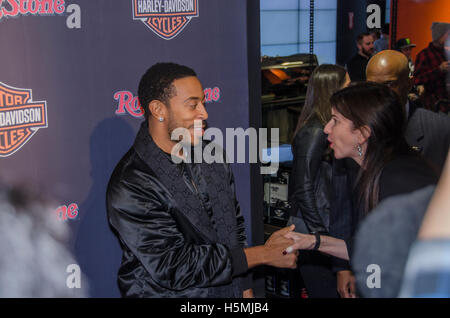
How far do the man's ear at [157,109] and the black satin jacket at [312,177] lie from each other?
0.96 m

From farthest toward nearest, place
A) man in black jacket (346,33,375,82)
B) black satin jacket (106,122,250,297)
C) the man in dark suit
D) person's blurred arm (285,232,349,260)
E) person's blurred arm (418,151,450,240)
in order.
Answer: man in black jacket (346,33,375,82) → the man in dark suit → person's blurred arm (285,232,349,260) → black satin jacket (106,122,250,297) → person's blurred arm (418,151,450,240)

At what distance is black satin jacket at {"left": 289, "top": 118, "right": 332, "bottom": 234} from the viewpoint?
279cm

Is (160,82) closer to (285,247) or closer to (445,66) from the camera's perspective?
(285,247)

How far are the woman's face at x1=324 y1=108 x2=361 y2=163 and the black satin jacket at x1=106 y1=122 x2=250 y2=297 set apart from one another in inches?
20.7

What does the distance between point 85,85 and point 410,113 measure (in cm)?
189

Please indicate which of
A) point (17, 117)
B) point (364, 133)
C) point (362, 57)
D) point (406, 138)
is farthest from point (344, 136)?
point (362, 57)

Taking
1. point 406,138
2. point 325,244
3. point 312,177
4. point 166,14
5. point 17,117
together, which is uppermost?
point 166,14

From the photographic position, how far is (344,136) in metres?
2.17

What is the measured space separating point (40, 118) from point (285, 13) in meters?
9.08

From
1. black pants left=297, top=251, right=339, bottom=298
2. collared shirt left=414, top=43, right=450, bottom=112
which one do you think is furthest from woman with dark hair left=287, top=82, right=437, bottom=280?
collared shirt left=414, top=43, right=450, bottom=112

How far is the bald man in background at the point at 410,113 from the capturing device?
112 inches

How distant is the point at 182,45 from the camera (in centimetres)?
291

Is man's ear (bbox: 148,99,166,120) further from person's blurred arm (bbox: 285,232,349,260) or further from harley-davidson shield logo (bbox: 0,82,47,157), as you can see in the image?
person's blurred arm (bbox: 285,232,349,260)

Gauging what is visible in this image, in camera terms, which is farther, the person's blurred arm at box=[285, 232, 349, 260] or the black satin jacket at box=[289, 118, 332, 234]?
the black satin jacket at box=[289, 118, 332, 234]
